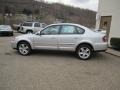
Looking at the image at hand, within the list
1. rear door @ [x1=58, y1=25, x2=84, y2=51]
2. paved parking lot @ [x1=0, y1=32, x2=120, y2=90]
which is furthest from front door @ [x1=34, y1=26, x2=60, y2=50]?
paved parking lot @ [x1=0, y1=32, x2=120, y2=90]

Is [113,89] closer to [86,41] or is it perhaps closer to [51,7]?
[86,41]

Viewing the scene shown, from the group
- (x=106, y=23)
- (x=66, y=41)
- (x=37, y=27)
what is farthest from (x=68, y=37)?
(x=37, y=27)

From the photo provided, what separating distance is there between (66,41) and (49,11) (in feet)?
183

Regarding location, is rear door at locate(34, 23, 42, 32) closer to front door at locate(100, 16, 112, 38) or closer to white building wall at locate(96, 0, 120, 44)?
front door at locate(100, 16, 112, 38)

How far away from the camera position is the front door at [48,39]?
8391 millimetres

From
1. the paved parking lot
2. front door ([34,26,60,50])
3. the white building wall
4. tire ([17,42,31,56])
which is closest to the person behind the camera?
the paved parking lot

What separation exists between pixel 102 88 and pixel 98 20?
10.3 metres

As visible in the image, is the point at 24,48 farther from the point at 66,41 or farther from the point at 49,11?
the point at 49,11

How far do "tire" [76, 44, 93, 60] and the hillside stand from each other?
33310 millimetres

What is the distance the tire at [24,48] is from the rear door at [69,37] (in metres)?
1.52

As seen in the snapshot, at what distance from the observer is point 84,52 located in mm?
8219

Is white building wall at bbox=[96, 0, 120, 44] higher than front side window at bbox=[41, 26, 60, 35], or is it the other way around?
white building wall at bbox=[96, 0, 120, 44]

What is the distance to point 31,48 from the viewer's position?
28.4 ft

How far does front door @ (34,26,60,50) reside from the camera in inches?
330
